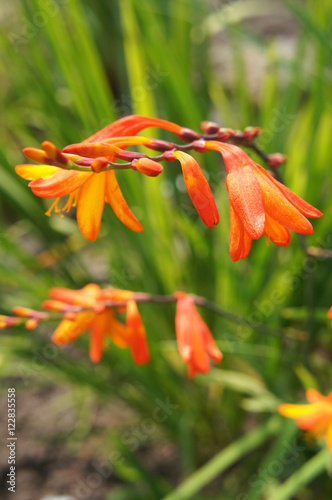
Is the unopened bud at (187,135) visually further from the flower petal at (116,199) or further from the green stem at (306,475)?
the green stem at (306,475)

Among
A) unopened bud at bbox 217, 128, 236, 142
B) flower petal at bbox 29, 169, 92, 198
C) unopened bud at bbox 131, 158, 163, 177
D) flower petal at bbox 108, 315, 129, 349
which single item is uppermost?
unopened bud at bbox 131, 158, 163, 177

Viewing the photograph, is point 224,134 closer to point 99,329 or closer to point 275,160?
point 275,160

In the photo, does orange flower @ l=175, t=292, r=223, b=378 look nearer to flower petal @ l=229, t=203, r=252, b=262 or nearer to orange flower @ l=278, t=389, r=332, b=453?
orange flower @ l=278, t=389, r=332, b=453

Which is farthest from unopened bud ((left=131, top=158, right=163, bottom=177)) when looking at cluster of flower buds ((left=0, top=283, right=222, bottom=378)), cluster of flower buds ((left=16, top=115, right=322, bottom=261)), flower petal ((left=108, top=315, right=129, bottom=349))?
flower petal ((left=108, top=315, right=129, bottom=349))

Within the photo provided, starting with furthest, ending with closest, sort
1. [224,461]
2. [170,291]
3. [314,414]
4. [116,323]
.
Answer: [170,291] < [224,461] < [116,323] < [314,414]

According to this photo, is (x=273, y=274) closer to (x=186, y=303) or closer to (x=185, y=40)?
(x=186, y=303)

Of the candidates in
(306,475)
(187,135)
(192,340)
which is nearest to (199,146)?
(187,135)
